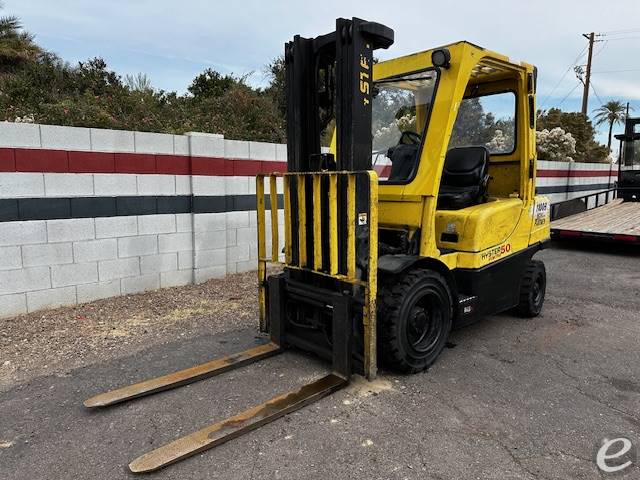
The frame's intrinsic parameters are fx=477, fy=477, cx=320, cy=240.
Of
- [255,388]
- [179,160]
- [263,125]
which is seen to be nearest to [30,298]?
[179,160]

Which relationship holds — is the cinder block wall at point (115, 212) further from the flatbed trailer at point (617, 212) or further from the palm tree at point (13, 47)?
the palm tree at point (13, 47)

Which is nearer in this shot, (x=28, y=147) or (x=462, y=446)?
(x=462, y=446)

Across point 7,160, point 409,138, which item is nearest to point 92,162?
point 7,160

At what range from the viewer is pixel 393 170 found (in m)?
4.30

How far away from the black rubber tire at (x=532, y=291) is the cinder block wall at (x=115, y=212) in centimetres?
384

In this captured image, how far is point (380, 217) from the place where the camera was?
14.0 ft

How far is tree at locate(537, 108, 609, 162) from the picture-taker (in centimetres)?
2546

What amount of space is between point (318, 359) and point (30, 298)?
328cm

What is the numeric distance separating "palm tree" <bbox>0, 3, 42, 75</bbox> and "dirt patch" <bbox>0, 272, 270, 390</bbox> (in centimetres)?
1410

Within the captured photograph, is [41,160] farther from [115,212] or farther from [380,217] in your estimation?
[380,217]

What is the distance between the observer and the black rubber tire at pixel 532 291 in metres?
5.25

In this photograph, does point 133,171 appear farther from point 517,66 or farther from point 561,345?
point 561,345

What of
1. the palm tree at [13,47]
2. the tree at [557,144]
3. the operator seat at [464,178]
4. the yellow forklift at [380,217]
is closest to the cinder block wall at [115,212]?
the yellow forklift at [380,217]

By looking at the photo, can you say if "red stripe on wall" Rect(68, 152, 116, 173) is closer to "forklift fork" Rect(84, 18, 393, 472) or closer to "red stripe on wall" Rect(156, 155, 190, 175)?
"red stripe on wall" Rect(156, 155, 190, 175)
